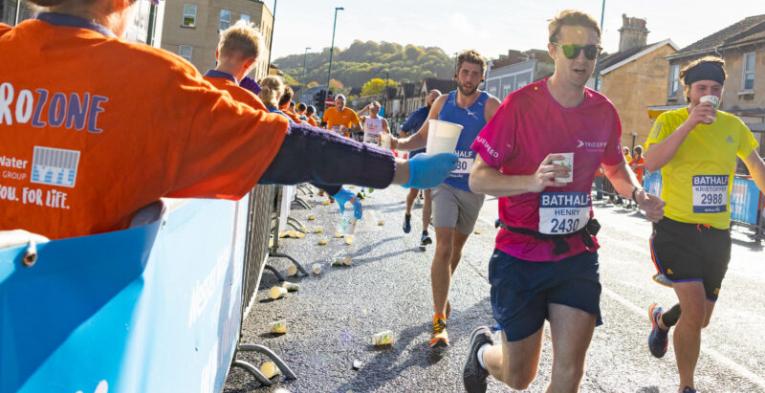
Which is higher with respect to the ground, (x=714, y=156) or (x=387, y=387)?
(x=714, y=156)

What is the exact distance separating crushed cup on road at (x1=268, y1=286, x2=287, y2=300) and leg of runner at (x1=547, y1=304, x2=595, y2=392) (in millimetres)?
3715

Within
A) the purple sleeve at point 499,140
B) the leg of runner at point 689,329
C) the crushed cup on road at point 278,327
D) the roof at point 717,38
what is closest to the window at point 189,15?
the roof at point 717,38

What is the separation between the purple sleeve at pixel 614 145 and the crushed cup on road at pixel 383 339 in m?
2.14

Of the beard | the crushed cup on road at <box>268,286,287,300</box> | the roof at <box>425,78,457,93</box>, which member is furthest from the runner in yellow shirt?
the roof at <box>425,78,457,93</box>

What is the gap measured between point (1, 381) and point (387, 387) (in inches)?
125

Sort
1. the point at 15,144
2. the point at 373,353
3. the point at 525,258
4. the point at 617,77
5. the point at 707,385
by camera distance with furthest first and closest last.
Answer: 1. the point at 617,77
2. the point at 373,353
3. the point at 707,385
4. the point at 525,258
5. the point at 15,144

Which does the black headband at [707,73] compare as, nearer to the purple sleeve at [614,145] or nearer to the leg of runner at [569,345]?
the purple sleeve at [614,145]

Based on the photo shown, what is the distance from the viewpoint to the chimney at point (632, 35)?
168 feet

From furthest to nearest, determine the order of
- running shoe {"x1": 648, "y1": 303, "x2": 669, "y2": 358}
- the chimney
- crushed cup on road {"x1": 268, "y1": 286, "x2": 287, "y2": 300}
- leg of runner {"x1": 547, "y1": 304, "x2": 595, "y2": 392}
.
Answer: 1. the chimney
2. crushed cup on road {"x1": 268, "y1": 286, "x2": 287, "y2": 300}
3. running shoe {"x1": 648, "y1": 303, "x2": 669, "y2": 358}
4. leg of runner {"x1": 547, "y1": 304, "x2": 595, "y2": 392}

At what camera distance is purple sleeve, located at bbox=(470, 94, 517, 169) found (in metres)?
3.35

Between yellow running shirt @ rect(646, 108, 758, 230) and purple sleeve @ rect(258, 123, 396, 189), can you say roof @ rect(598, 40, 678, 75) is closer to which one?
yellow running shirt @ rect(646, 108, 758, 230)

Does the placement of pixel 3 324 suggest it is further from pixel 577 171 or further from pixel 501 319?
pixel 577 171

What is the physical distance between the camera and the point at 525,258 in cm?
331

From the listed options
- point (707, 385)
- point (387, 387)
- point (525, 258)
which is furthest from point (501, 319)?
point (707, 385)
